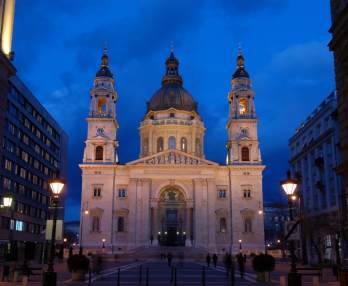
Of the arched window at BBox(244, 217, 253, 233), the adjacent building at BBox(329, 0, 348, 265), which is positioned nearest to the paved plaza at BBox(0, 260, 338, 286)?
the adjacent building at BBox(329, 0, 348, 265)

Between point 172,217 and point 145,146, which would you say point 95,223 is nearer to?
point 172,217

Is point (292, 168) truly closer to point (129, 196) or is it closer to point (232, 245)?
point (232, 245)

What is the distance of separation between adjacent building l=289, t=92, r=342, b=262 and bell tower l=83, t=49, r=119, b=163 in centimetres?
3125

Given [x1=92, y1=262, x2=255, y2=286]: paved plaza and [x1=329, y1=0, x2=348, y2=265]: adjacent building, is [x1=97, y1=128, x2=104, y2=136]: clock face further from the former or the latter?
[x1=329, y1=0, x2=348, y2=265]: adjacent building

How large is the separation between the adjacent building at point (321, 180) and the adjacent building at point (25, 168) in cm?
3116

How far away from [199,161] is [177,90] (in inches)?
890

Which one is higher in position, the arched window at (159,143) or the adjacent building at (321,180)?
the arched window at (159,143)

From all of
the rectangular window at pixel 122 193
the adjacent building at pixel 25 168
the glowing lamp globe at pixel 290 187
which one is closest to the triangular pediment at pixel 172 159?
the rectangular window at pixel 122 193

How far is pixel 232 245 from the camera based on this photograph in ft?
258

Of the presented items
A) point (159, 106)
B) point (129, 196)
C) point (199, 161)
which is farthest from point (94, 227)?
point (159, 106)

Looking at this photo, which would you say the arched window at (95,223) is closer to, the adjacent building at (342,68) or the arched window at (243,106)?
the arched window at (243,106)

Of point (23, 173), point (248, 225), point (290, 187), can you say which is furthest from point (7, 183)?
point (290, 187)

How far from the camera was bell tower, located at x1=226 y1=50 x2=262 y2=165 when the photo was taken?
82750 mm

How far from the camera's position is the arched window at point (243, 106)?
8588 centimetres
